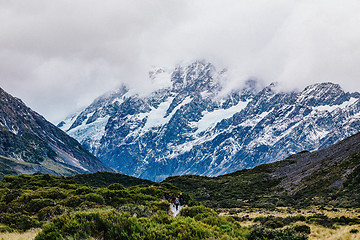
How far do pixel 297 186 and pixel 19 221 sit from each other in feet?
199

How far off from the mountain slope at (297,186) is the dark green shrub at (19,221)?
35335mm

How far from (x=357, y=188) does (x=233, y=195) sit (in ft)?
101

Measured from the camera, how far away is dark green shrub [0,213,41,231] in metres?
21.8

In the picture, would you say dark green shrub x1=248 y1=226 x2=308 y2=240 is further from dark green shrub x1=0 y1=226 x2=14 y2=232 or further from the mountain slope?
the mountain slope

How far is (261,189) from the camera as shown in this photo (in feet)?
259

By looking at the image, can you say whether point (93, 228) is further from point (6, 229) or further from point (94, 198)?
point (94, 198)

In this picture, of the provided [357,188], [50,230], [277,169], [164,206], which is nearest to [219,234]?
[50,230]

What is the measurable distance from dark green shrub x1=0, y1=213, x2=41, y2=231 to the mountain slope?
35.3 meters

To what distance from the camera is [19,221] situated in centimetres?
2297

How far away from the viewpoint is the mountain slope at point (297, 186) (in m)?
48.4

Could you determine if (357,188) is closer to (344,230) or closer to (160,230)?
A: (344,230)

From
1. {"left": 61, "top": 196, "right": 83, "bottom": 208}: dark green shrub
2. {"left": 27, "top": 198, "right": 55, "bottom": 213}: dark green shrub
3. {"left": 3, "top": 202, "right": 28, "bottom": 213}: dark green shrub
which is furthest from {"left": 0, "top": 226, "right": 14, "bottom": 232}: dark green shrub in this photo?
{"left": 61, "top": 196, "right": 83, "bottom": 208}: dark green shrub

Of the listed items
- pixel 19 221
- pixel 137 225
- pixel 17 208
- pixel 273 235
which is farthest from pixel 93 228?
pixel 17 208

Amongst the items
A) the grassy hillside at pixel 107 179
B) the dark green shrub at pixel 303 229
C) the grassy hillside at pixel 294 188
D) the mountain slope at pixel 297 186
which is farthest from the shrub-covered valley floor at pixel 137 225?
the grassy hillside at pixel 107 179
